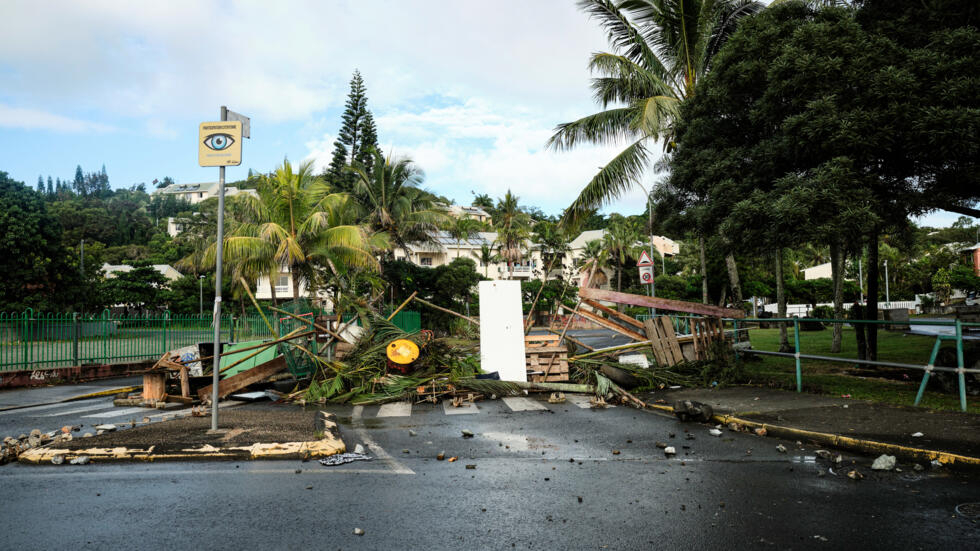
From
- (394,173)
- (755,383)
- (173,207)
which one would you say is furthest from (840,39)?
(173,207)

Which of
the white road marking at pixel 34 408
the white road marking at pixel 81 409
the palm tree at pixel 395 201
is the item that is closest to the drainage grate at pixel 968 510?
the white road marking at pixel 81 409

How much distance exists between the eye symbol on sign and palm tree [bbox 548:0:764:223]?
11.8 meters

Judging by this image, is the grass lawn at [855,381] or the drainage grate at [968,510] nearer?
the drainage grate at [968,510]

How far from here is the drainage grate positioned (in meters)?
4.42

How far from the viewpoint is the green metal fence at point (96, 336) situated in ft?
48.0

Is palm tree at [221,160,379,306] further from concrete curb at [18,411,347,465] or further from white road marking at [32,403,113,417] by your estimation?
concrete curb at [18,411,347,465]

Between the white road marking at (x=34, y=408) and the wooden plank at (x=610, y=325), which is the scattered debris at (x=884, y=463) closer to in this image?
the wooden plank at (x=610, y=325)

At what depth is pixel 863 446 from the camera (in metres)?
6.43

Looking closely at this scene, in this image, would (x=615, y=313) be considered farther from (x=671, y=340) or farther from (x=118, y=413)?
(x=118, y=413)

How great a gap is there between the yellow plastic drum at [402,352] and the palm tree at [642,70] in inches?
355

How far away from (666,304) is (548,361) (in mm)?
Answer: 2533

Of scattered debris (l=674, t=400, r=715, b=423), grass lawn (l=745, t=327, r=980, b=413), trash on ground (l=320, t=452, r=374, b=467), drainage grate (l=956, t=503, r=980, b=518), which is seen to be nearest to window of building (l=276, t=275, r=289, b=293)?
grass lawn (l=745, t=327, r=980, b=413)

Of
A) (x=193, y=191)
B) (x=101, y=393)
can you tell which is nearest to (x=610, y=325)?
(x=101, y=393)

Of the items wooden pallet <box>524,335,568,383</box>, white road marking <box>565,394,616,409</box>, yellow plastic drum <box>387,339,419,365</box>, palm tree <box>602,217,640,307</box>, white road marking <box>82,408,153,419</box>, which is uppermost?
palm tree <box>602,217,640,307</box>
